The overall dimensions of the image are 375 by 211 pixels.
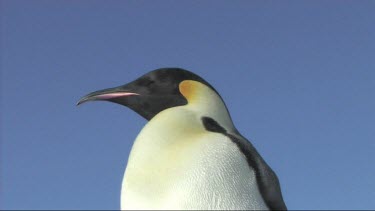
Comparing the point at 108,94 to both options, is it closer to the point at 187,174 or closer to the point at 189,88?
the point at 189,88

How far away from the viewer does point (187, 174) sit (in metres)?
2.71

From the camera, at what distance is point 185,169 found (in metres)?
2.73

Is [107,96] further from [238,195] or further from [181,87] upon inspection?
[238,195]

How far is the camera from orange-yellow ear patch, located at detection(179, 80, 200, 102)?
131 inches

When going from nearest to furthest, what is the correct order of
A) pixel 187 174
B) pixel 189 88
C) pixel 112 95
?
pixel 187 174, pixel 189 88, pixel 112 95

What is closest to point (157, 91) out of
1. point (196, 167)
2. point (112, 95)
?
point (112, 95)

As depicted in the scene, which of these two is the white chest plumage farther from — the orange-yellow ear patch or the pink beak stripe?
the pink beak stripe

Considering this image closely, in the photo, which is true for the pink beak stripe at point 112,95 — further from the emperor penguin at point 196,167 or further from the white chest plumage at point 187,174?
the white chest plumage at point 187,174

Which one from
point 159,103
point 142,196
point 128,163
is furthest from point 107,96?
point 142,196

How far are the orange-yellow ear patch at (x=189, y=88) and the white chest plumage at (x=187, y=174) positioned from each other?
37cm

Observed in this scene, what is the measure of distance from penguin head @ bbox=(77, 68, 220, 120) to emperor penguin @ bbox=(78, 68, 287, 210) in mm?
90

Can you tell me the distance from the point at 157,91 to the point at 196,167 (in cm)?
83

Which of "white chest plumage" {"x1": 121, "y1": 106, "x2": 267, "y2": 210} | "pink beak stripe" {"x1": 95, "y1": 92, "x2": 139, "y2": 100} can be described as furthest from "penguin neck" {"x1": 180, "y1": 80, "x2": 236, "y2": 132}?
"pink beak stripe" {"x1": 95, "y1": 92, "x2": 139, "y2": 100}

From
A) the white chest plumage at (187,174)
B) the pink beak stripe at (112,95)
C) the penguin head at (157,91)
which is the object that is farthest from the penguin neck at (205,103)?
the pink beak stripe at (112,95)
